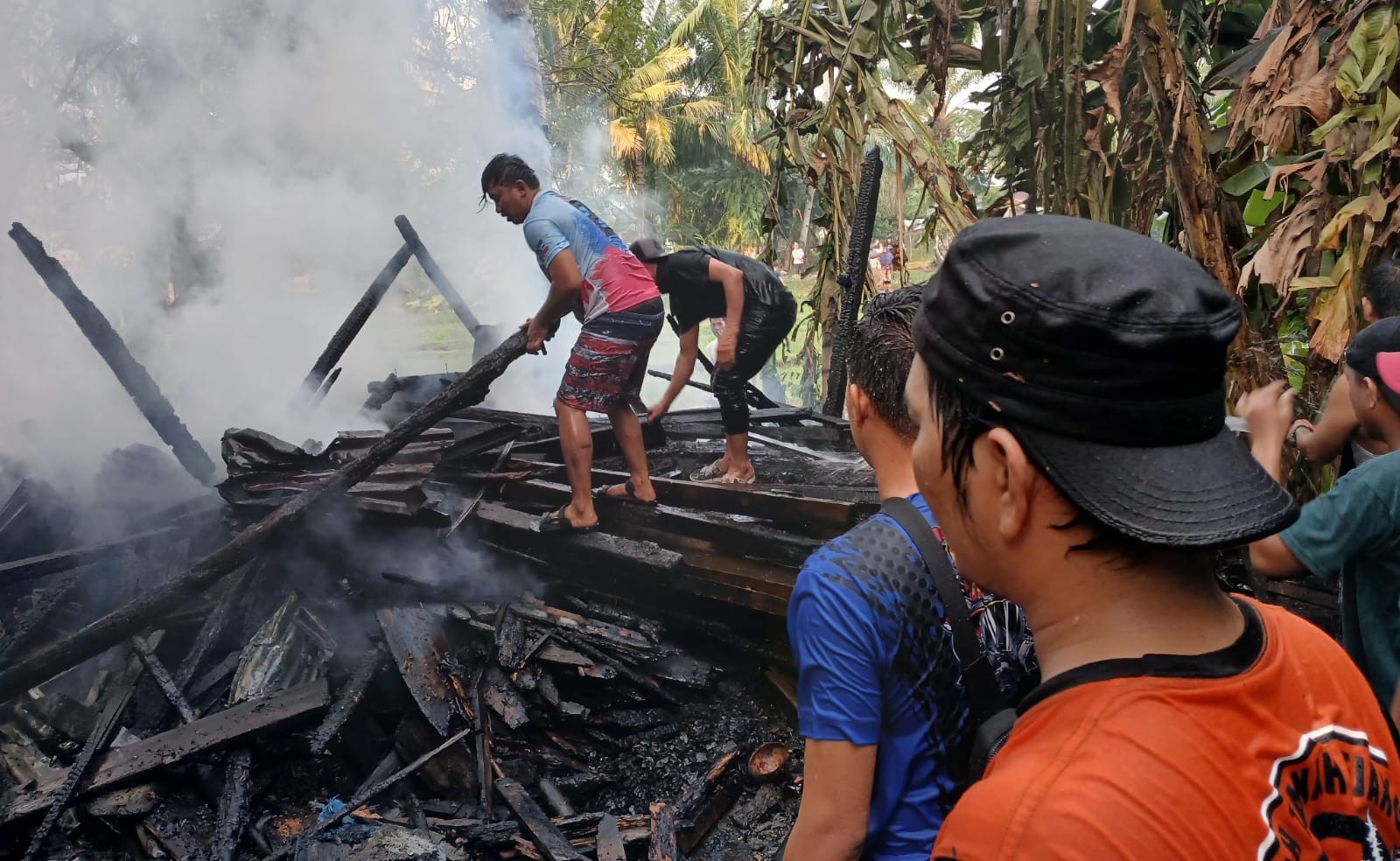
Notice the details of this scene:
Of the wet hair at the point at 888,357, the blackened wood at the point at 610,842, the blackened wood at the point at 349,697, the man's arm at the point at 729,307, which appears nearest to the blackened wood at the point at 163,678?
the blackened wood at the point at 349,697

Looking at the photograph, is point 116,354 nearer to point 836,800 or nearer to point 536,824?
point 536,824

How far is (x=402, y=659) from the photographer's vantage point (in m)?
4.56

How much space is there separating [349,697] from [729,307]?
370cm

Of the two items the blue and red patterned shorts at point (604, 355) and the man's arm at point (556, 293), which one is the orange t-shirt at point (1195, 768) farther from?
the blue and red patterned shorts at point (604, 355)

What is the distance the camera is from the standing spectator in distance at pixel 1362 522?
2.10 m

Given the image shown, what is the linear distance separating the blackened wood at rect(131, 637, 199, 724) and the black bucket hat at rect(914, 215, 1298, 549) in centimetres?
492

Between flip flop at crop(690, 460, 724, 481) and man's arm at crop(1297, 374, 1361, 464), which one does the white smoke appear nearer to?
flip flop at crop(690, 460, 724, 481)

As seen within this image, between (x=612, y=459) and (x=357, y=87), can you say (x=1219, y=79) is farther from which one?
(x=357, y=87)

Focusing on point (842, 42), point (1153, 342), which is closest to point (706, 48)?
point (842, 42)

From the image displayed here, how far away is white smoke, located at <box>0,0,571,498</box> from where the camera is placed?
8.96 metres

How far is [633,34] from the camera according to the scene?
1659 centimetres

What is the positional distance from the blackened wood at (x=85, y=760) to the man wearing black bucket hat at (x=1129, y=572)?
4594 millimetres

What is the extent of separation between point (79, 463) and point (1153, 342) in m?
9.53

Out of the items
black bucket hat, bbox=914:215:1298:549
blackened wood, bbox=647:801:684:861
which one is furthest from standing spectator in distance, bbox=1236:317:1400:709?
blackened wood, bbox=647:801:684:861
